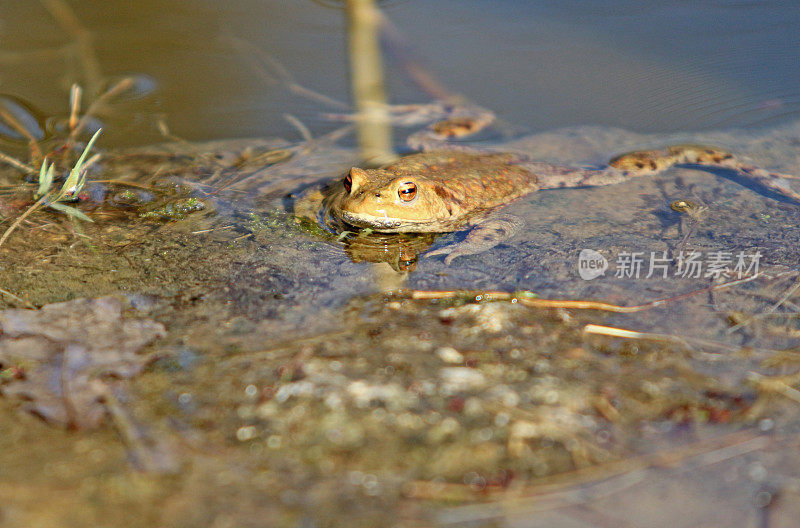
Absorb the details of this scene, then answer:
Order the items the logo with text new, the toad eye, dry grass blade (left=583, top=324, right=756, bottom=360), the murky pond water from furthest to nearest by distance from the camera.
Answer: the toad eye
the logo with text new
dry grass blade (left=583, top=324, right=756, bottom=360)
the murky pond water

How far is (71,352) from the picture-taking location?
2.28 m

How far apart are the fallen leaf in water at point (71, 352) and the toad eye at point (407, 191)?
1690mm

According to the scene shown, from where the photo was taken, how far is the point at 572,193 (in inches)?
171

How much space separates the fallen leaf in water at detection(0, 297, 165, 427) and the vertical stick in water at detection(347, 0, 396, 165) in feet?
8.59

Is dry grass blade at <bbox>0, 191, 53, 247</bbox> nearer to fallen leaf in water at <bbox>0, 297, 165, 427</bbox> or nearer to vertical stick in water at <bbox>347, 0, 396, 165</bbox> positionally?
fallen leaf in water at <bbox>0, 297, 165, 427</bbox>

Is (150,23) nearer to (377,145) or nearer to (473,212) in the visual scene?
(377,145)

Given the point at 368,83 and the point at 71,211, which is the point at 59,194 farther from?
the point at 368,83

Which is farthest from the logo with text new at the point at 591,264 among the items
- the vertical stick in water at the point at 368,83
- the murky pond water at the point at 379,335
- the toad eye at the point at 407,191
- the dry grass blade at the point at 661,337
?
the vertical stick in water at the point at 368,83

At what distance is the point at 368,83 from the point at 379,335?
4.19 metres

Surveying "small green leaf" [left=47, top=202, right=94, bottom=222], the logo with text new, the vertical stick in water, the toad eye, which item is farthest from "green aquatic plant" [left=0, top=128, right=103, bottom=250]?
the logo with text new

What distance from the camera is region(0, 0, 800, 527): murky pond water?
1.78 meters

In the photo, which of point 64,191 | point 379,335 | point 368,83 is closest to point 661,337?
point 379,335

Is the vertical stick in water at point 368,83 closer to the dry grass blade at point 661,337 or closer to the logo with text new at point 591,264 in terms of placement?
the logo with text new at point 591,264

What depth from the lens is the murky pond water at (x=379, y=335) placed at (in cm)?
178
